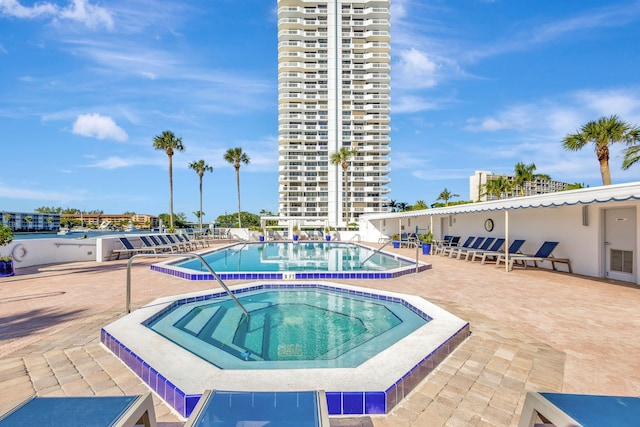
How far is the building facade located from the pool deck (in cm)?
4106

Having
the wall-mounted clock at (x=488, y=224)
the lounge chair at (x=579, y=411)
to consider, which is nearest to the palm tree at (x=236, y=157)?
the wall-mounted clock at (x=488, y=224)

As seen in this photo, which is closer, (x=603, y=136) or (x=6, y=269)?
(x=6, y=269)

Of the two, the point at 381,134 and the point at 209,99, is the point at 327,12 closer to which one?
the point at 381,134

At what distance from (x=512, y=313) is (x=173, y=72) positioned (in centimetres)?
2187

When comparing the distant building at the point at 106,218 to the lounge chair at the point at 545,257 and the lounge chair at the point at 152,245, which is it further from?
the lounge chair at the point at 545,257

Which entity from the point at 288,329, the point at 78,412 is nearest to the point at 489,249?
the point at 288,329

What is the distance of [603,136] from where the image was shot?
16.3 m

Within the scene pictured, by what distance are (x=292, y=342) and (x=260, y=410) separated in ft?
9.14

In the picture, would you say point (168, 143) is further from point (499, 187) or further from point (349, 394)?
point (499, 187)

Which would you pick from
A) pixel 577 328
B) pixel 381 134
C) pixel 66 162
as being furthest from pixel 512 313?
pixel 381 134

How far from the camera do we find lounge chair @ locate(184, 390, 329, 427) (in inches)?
56.5

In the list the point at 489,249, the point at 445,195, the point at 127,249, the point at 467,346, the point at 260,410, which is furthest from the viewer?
the point at 445,195

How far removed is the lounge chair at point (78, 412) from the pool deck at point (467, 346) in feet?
3.05

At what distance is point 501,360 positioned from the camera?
10.3ft
